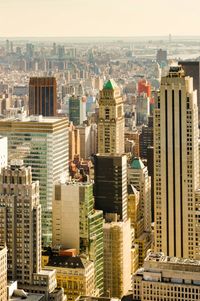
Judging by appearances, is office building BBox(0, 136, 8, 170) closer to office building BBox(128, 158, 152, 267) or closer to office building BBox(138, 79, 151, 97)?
office building BBox(128, 158, 152, 267)

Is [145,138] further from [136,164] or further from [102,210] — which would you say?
[102,210]

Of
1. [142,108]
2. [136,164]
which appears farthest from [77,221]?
[142,108]

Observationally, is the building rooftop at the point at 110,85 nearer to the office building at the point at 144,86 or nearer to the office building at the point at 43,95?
the office building at the point at 144,86

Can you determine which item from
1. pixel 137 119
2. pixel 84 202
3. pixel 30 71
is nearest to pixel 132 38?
pixel 84 202

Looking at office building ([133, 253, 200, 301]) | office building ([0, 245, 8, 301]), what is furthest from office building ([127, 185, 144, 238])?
office building ([0, 245, 8, 301])

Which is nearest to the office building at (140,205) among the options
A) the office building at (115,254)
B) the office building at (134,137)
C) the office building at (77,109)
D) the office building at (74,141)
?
the office building at (115,254)
